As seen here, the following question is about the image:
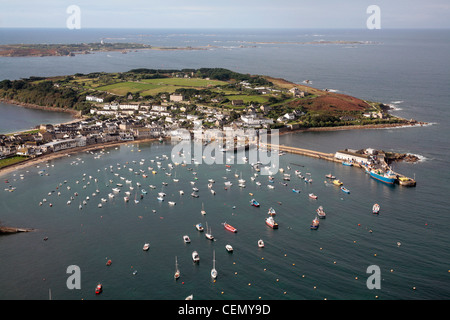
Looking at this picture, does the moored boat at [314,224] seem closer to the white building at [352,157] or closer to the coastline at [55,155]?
the white building at [352,157]

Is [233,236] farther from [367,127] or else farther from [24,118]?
[24,118]

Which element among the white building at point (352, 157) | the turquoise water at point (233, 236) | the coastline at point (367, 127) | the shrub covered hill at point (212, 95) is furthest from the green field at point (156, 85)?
the white building at point (352, 157)

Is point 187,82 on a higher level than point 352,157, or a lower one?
higher

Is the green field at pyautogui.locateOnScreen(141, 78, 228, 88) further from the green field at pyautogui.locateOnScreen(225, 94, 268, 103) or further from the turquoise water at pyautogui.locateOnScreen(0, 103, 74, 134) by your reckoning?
the turquoise water at pyautogui.locateOnScreen(0, 103, 74, 134)

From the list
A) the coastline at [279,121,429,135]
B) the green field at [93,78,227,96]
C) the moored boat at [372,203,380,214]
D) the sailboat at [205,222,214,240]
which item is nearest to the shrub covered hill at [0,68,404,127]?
the green field at [93,78,227,96]

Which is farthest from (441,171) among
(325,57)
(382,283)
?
(325,57)

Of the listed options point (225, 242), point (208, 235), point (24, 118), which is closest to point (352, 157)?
point (225, 242)

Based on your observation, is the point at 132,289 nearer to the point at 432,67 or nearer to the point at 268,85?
the point at 268,85
